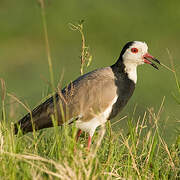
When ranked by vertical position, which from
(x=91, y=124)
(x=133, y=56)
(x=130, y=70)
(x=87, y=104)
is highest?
(x=133, y=56)

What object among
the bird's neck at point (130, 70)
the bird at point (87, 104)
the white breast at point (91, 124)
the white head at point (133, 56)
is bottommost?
the white breast at point (91, 124)

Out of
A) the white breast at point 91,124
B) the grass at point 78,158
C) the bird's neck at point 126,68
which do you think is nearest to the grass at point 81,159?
the grass at point 78,158

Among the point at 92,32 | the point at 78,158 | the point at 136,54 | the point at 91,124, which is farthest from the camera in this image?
the point at 92,32

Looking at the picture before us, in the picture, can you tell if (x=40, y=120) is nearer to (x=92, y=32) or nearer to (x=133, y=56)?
(x=133, y=56)

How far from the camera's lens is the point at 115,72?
5457 millimetres

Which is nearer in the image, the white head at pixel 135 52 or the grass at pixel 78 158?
the grass at pixel 78 158

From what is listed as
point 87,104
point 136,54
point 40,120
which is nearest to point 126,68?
point 136,54

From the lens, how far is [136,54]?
5496 mm

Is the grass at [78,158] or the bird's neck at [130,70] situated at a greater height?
the bird's neck at [130,70]

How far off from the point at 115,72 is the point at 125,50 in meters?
0.22

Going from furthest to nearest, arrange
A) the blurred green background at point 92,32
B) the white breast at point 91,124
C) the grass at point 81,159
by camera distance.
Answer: the blurred green background at point 92,32, the white breast at point 91,124, the grass at point 81,159

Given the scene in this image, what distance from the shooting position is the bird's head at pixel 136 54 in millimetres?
5496

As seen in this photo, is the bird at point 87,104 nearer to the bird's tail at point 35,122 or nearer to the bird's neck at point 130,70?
the bird's tail at point 35,122

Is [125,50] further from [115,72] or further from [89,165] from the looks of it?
[89,165]
